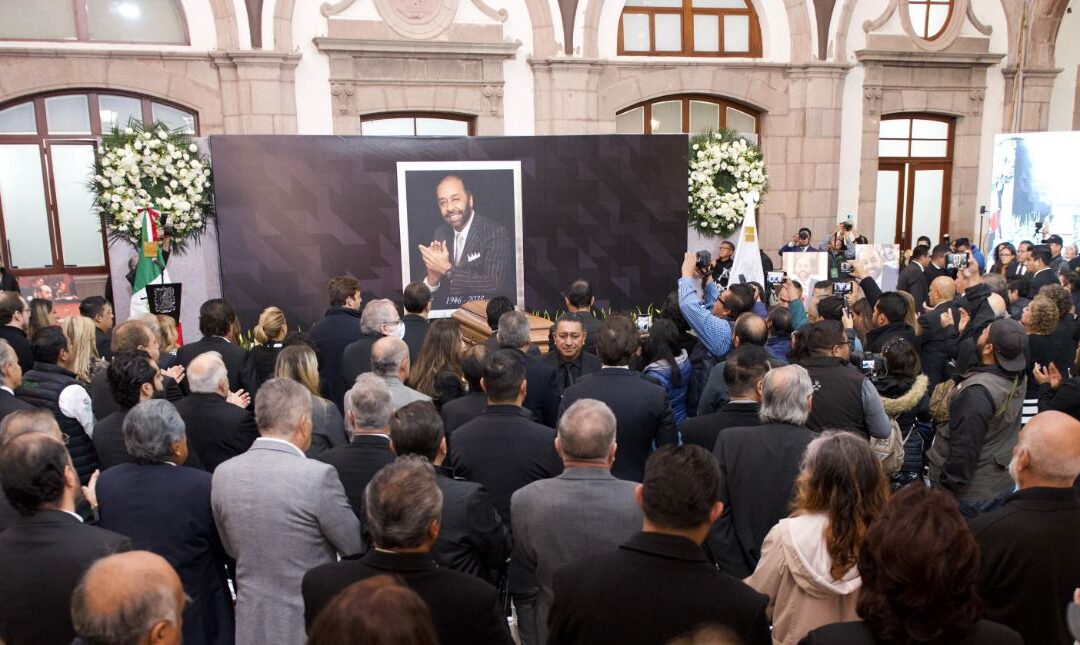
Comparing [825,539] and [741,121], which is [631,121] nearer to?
[741,121]

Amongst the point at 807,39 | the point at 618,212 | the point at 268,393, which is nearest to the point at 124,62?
the point at 618,212

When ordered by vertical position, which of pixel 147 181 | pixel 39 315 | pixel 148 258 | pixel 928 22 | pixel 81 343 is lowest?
pixel 81 343

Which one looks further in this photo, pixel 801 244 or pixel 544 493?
pixel 801 244

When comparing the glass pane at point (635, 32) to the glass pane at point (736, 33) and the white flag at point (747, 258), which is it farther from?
the white flag at point (747, 258)

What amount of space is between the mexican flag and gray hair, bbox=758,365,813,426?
21.3 ft

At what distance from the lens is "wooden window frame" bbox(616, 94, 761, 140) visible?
12117 mm

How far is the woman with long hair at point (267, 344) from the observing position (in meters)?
4.64

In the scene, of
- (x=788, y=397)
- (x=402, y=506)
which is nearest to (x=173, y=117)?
(x=788, y=397)

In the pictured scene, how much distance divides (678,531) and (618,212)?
307 inches

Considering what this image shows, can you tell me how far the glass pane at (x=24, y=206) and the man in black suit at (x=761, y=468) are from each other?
10.1 m

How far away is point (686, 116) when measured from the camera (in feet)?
→ 40.3

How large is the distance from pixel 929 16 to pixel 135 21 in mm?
11791

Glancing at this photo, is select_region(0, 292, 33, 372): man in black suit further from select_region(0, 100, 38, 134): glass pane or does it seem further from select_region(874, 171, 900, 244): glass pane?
select_region(874, 171, 900, 244): glass pane

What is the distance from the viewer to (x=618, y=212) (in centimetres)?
951
